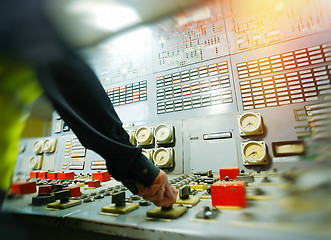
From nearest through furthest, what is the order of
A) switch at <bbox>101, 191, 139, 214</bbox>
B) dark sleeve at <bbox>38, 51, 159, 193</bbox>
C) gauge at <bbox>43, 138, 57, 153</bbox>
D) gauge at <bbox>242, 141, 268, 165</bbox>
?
dark sleeve at <bbox>38, 51, 159, 193</bbox> → switch at <bbox>101, 191, 139, 214</bbox> → gauge at <bbox>242, 141, 268, 165</bbox> → gauge at <bbox>43, 138, 57, 153</bbox>

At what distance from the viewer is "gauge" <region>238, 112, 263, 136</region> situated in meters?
1.64

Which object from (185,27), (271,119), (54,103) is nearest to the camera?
(54,103)

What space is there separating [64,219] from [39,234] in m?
0.23

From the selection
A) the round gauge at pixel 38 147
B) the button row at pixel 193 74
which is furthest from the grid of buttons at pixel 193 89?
the round gauge at pixel 38 147

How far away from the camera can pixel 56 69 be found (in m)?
0.56

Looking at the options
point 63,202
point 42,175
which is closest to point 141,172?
point 63,202

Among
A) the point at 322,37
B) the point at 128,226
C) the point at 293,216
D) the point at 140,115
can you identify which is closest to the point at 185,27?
the point at 140,115

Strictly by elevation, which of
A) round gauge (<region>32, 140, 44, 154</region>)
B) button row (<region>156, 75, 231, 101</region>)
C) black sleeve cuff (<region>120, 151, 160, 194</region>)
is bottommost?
black sleeve cuff (<region>120, 151, 160, 194</region>)

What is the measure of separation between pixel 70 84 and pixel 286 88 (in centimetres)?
194

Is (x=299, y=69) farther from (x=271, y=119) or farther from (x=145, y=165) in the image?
(x=145, y=165)

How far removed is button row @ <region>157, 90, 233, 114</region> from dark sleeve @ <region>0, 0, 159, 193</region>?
1554 mm

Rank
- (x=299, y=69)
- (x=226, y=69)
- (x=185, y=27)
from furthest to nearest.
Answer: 1. (x=185, y=27)
2. (x=226, y=69)
3. (x=299, y=69)

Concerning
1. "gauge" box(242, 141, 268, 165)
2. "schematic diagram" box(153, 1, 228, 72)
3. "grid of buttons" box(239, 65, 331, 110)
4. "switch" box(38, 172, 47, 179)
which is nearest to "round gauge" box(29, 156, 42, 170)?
"switch" box(38, 172, 47, 179)

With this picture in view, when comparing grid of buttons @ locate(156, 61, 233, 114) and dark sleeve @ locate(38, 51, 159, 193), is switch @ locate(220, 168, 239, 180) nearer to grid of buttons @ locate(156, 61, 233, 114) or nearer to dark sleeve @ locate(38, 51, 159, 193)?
dark sleeve @ locate(38, 51, 159, 193)
